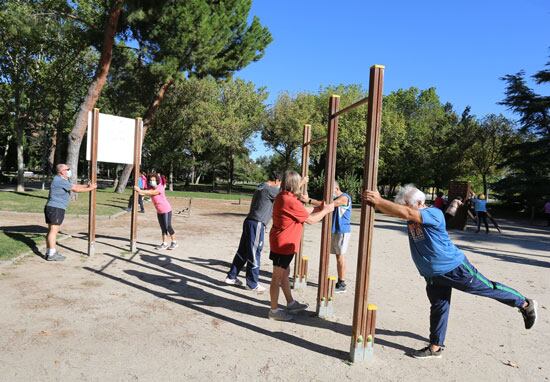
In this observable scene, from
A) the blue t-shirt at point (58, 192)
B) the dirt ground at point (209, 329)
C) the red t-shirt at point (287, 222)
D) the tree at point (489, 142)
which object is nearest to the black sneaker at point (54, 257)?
the dirt ground at point (209, 329)

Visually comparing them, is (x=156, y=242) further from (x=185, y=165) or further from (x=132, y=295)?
(x=185, y=165)

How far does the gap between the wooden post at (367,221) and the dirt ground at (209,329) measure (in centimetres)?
25

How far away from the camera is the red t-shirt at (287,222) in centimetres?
483

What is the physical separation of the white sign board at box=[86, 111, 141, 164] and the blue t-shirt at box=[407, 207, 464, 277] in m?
5.82

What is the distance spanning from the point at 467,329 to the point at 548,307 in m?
1.97

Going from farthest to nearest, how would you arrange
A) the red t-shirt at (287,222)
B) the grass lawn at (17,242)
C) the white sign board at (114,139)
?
the white sign board at (114,139)
the grass lawn at (17,242)
the red t-shirt at (287,222)

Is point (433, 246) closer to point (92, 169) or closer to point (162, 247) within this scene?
point (92, 169)

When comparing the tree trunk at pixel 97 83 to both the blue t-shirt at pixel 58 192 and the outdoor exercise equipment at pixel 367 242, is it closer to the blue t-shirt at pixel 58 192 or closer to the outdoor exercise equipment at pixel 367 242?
the blue t-shirt at pixel 58 192

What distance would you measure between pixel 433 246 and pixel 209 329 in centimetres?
243

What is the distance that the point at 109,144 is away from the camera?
8.17 m

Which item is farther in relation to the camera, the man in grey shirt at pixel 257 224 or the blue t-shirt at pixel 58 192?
the blue t-shirt at pixel 58 192

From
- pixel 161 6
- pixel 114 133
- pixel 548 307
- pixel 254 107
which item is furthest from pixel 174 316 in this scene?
pixel 254 107

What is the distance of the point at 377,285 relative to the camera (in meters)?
7.07

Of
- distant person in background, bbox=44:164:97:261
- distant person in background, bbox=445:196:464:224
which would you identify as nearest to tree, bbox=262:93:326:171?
distant person in background, bbox=445:196:464:224
